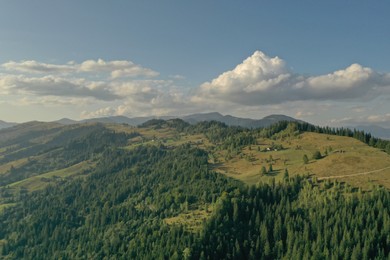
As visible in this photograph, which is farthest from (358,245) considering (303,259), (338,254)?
(303,259)

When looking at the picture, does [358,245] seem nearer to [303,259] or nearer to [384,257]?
[384,257]

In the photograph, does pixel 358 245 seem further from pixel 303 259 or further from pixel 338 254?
pixel 303 259

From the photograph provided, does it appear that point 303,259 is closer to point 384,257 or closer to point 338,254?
point 338,254

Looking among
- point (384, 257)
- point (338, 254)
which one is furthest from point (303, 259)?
point (384, 257)
